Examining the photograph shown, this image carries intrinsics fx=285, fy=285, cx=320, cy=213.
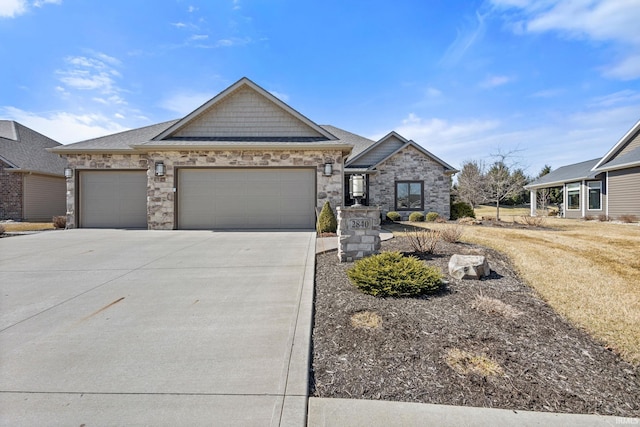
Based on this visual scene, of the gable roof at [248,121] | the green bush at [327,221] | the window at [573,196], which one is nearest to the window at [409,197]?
the gable roof at [248,121]

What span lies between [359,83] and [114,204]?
38.2 feet

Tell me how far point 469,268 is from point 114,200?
13.2m

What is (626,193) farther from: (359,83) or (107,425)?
(107,425)

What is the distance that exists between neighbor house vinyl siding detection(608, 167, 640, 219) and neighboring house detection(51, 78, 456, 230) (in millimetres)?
16216

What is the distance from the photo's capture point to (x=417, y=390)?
231cm

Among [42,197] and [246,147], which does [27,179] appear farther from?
[246,147]

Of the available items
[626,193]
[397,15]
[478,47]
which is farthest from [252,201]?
[626,193]

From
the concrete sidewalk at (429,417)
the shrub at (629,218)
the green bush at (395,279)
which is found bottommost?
the concrete sidewalk at (429,417)

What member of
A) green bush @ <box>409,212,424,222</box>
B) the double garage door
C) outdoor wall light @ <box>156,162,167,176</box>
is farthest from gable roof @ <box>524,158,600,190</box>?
outdoor wall light @ <box>156,162,167,176</box>

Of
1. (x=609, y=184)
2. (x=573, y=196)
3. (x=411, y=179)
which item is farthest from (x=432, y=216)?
(x=573, y=196)

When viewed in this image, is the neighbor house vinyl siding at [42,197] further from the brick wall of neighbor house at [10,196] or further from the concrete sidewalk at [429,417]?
the concrete sidewalk at [429,417]

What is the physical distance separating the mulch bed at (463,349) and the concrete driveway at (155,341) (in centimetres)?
38

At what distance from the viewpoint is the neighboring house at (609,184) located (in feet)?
50.8

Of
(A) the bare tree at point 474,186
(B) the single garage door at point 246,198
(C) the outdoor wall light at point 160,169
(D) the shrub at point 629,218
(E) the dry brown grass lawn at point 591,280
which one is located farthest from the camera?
(A) the bare tree at point 474,186
